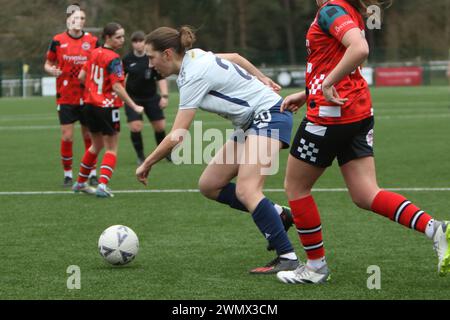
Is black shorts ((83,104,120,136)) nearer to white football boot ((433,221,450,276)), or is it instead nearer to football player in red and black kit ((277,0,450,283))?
football player in red and black kit ((277,0,450,283))

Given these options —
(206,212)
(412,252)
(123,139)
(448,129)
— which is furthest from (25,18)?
(412,252)

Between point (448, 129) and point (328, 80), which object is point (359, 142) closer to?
point (328, 80)

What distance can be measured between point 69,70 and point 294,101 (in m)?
6.73

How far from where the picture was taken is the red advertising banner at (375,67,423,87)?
53125 mm

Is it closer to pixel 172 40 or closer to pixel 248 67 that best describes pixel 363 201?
pixel 248 67

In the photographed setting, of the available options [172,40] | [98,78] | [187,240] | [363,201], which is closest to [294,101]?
[363,201]

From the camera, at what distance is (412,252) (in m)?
7.44

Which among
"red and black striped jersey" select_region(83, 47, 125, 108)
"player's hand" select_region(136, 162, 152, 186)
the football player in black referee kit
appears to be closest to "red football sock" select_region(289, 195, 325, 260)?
"player's hand" select_region(136, 162, 152, 186)

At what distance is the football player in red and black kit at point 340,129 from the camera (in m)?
5.75

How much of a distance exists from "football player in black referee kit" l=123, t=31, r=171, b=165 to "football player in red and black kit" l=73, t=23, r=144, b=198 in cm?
363

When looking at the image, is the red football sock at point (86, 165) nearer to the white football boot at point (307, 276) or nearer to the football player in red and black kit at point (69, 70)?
the football player in red and black kit at point (69, 70)

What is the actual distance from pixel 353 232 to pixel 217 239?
1226mm

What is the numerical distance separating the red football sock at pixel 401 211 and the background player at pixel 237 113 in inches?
33.7
